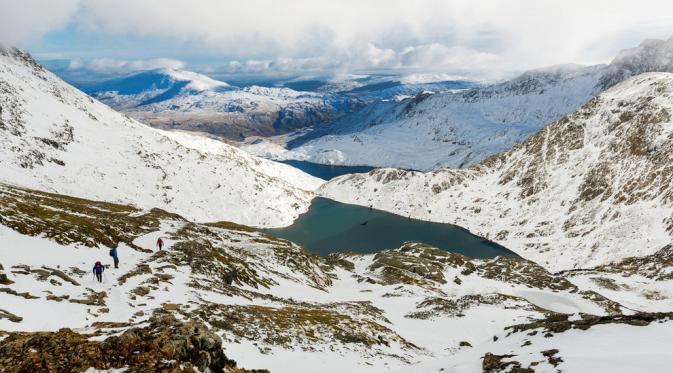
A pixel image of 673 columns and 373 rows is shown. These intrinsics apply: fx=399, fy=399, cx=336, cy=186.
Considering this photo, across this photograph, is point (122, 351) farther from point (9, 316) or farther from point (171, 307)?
point (171, 307)

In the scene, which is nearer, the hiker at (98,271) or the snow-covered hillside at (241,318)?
the snow-covered hillside at (241,318)

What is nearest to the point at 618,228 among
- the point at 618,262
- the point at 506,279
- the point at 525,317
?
the point at 618,262

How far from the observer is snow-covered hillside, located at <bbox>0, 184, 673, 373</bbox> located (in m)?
16.1

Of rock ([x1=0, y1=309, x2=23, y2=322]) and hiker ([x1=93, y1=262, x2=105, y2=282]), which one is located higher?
rock ([x1=0, y1=309, x2=23, y2=322])

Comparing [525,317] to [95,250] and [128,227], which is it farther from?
[128,227]

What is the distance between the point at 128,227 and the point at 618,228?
217041mm

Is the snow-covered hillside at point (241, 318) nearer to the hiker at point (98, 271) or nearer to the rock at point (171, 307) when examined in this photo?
the rock at point (171, 307)

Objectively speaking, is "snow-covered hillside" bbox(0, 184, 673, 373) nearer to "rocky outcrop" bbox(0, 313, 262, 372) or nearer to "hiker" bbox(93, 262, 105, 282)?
"rocky outcrop" bbox(0, 313, 262, 372)

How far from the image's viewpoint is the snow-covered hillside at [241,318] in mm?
16078

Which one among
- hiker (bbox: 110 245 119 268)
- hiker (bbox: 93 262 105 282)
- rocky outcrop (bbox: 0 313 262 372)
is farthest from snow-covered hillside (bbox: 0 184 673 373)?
hiker (bbox: 110 245 119 268)

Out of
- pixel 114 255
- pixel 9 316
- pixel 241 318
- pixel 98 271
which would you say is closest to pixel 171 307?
pixel 241 318

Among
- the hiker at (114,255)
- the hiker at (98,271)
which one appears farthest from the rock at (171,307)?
the hiker at (114,255)

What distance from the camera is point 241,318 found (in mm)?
33312

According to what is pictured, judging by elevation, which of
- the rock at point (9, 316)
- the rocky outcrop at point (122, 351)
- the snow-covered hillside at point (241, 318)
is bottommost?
the snow-covered hillside at point (241, 318)
